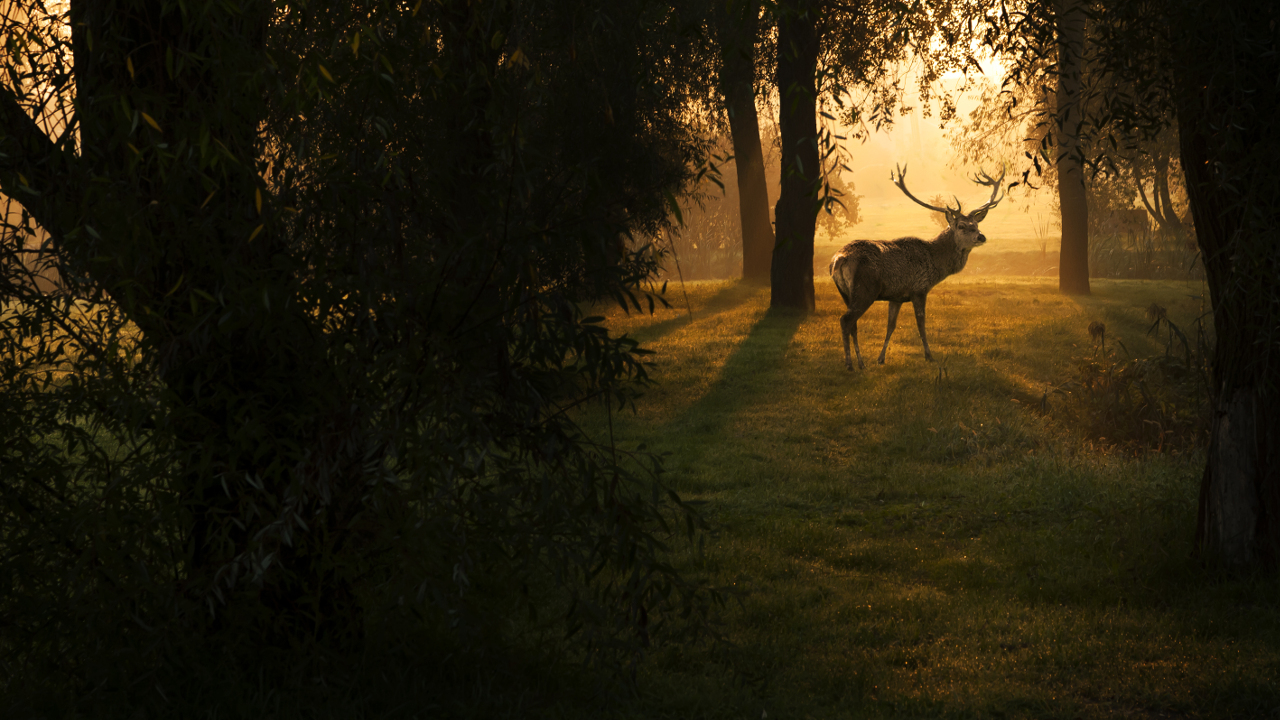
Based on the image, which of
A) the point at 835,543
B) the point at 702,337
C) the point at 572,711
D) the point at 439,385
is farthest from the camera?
the point at 702,337

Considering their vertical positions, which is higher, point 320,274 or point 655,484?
point 320,274

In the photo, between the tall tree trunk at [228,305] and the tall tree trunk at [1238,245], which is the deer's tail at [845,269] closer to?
the tall tree trunk at [1238,245]

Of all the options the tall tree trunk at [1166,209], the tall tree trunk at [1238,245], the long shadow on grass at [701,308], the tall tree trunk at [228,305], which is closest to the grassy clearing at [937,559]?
the tall tree trunk at [1238,245]

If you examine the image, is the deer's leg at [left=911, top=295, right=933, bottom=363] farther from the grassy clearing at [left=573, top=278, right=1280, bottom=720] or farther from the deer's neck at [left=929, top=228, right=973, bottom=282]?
the deer's neck at [left=929, top=228, right=973, bottom=282]

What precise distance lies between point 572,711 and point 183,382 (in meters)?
2.43

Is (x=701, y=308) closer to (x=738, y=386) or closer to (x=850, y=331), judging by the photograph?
(x=850, y=331)

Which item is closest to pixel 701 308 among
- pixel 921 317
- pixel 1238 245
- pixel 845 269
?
pixel 845 269

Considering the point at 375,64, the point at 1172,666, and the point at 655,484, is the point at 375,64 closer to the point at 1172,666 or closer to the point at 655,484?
the point at 655,484

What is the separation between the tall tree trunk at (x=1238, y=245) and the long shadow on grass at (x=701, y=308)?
12.2 metres

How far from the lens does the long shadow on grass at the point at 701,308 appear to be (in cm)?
2031

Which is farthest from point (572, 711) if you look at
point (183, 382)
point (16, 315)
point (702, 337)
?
point (702, 337)

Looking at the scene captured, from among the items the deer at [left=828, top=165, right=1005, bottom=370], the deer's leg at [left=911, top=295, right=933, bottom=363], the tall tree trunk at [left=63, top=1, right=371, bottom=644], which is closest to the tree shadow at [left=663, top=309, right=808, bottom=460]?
the deer at [left=828, top=165, right=1005, bottom=370]

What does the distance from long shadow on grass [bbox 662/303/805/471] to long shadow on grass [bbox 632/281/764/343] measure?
1756 mm

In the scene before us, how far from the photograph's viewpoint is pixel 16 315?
4570mm
